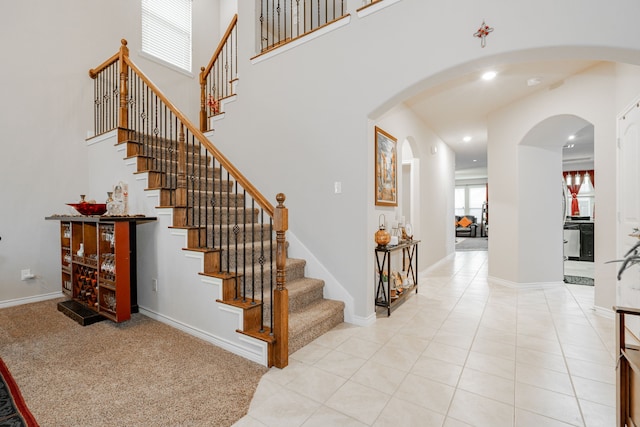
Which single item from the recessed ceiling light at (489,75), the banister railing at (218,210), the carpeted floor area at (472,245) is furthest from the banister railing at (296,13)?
the carpeted floor area at (472,245)

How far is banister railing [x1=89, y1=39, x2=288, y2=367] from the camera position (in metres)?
2.29

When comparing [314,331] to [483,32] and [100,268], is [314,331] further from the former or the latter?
[483,32]

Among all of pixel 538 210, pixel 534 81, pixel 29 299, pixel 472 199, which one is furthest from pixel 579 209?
pixel 29 299

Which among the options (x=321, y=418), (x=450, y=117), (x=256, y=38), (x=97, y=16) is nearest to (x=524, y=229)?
(x=450, y=117)

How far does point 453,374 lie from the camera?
7.09 feet

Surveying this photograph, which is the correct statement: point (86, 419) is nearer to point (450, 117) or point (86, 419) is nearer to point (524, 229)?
point (524, 229)

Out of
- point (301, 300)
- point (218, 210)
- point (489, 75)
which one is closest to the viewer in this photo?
point (301, 300)

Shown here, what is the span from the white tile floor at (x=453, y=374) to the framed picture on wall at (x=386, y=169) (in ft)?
4.53

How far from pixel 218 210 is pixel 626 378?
3.36 m

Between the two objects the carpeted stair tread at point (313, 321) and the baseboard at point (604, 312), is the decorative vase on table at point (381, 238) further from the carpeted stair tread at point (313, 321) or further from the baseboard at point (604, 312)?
the baseboard at point (604, 312)

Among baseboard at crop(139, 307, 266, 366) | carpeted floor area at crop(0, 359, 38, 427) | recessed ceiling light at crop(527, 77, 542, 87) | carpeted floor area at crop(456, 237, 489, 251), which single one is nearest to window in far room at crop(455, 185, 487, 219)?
carpeted floor area at crop(456, 237, 489, 251)

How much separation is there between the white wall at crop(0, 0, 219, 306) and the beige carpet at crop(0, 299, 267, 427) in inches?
46.1

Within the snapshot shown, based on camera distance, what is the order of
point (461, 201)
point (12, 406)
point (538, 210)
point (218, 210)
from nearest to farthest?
point (12, 406) < point (218, 210) < point (538, 210) < point (461, 201)

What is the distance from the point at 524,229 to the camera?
4.65 meters
